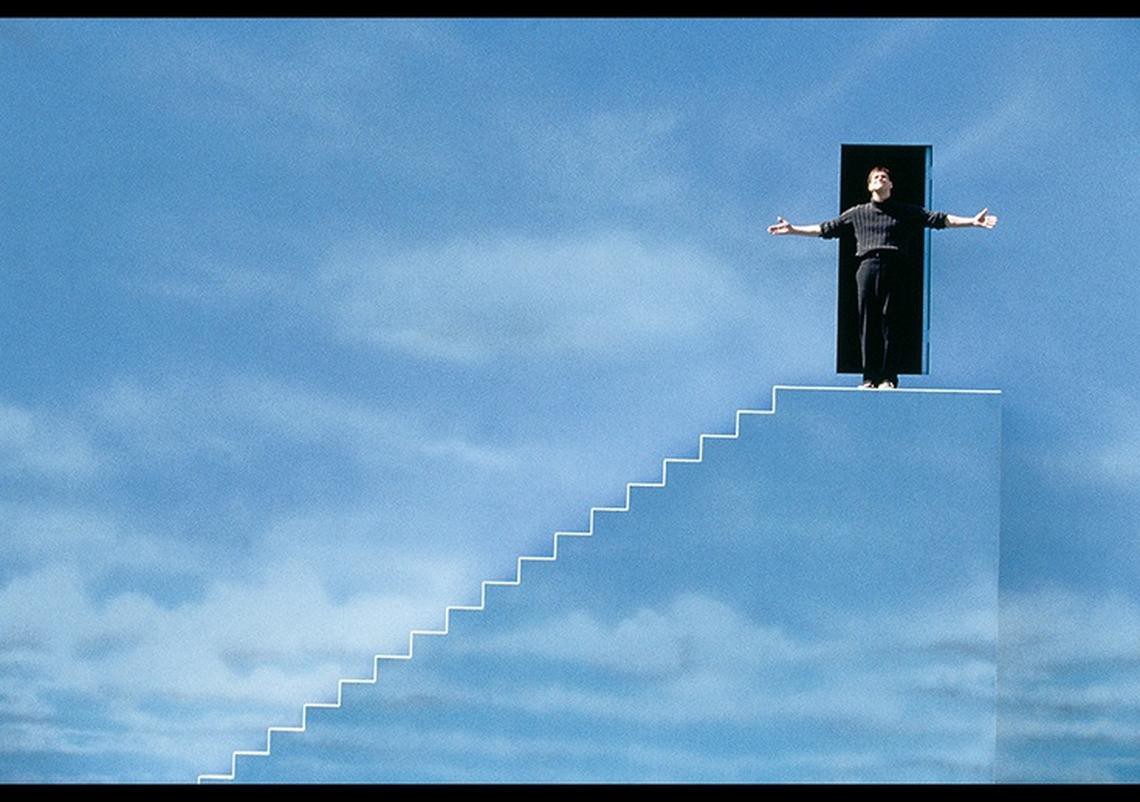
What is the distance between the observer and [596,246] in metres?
12.5

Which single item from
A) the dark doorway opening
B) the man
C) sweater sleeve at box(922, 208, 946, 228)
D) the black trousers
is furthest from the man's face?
the black trousers

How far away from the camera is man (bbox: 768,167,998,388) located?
11.9 meters

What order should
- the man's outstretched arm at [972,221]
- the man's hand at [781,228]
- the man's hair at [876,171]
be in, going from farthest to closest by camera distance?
the man's hand at [781,228] < the man's hair at [876,171] < the man's outstretched arm at [972,221]

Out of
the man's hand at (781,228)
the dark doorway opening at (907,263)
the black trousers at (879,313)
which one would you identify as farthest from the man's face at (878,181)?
the man's hand at (781,228)

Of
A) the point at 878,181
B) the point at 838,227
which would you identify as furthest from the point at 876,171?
the point at 838,227

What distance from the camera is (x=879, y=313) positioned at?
469 inches

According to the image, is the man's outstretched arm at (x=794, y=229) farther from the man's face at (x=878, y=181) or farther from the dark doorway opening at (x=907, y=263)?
the man's face at (x=878, y=181)

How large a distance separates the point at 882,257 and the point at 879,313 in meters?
0.31

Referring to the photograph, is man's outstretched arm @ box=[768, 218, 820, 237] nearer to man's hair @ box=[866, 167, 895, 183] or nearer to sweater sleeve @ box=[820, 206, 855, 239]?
sweater sleeve @ box=[820, 206, 855, 239]

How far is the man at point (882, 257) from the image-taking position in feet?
38.9

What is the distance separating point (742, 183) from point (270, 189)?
2731 millimetres

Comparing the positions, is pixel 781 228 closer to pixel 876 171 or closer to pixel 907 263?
pixel 876 171
